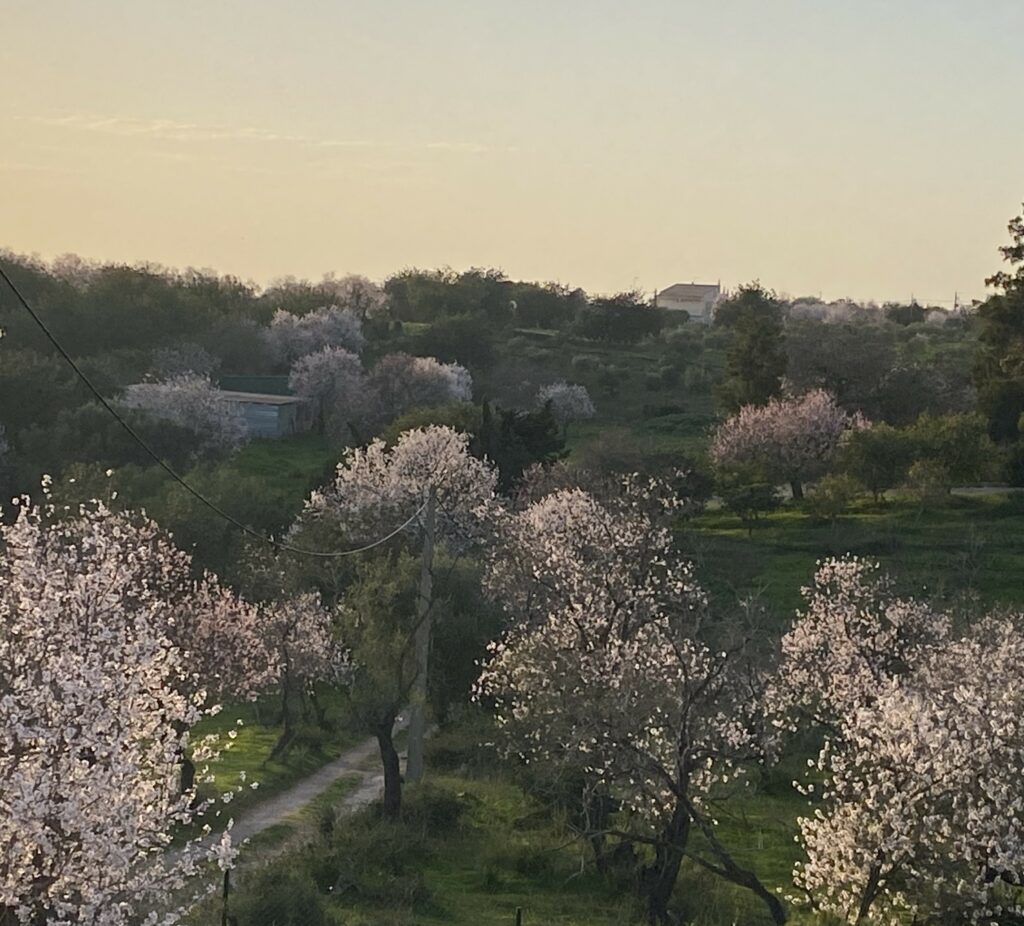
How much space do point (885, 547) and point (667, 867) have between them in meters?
32.8

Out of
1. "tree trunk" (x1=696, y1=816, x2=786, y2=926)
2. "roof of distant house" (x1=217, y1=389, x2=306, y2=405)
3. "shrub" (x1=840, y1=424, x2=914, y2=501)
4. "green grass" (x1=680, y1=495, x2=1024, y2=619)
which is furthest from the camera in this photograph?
"roof of distant house" (x1=217, y1=389, x2=306, y2=405)

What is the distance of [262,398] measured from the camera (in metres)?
85.7

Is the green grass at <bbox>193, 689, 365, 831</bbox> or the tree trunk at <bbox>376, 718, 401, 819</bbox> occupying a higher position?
the tree trunk at <bbox>376, 718, 401, 819</bbox>

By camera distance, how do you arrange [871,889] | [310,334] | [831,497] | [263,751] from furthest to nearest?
[310,334] < [831,497] < [263,751] < [871,889]

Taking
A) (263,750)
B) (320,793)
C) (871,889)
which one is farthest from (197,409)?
(871,889)

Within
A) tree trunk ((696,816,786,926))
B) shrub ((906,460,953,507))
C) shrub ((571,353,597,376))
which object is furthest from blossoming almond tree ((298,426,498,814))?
shrub ((571,353,597,376))

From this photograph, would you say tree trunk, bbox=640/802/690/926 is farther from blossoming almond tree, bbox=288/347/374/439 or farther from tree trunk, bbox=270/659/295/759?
blossoming almond tree, bbox=288/347/374/439

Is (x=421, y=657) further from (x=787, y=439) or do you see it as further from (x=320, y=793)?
(x=787, y=439)

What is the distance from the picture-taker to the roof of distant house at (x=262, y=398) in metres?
84.1

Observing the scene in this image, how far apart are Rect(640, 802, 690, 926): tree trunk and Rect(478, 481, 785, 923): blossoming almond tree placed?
24mm

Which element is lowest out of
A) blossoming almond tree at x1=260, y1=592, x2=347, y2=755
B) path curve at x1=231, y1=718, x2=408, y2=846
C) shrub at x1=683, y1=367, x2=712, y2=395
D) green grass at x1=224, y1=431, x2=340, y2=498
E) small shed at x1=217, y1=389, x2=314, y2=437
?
path curve at x1=231, y1=718, x2=408, y2=846

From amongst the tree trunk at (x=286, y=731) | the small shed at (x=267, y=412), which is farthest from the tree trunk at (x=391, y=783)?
the small shed at (x=267, y=412)

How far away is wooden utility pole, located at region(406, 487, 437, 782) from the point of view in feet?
91.0

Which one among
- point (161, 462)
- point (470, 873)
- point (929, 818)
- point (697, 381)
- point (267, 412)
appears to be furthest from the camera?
point (697, 381)
